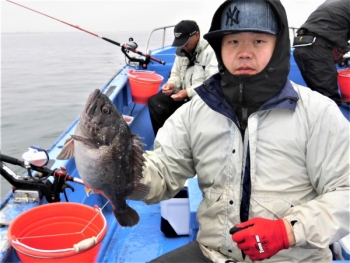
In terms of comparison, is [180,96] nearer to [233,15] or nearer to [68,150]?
[233,15]

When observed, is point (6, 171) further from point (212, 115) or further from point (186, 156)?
point (212, 115)

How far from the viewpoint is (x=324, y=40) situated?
15.4 ft

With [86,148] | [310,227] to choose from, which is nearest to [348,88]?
[310,227]

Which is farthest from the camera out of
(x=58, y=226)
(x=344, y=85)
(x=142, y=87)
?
(x=344, y=85)

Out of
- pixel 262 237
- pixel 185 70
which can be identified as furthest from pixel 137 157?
pixel 185 70

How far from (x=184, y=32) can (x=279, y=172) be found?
3080 mm

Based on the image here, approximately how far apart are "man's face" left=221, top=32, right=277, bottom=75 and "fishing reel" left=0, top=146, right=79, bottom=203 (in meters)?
1.49

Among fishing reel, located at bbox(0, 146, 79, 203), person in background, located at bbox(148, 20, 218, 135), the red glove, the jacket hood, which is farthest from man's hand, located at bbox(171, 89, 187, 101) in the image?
the red glove

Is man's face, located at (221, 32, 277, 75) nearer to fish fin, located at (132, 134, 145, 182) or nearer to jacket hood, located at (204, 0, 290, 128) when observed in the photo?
jacket hood, located at (204, 0, 290, 128)

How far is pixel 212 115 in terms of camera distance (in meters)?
1.99

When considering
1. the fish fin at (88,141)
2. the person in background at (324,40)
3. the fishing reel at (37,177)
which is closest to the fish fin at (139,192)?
the fish fin at (88,141)

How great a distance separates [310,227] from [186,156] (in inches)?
31.3

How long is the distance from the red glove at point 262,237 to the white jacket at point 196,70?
2894 millimetres

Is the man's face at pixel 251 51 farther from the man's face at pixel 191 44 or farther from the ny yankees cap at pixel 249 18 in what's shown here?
the man's face at pixel 191 44
